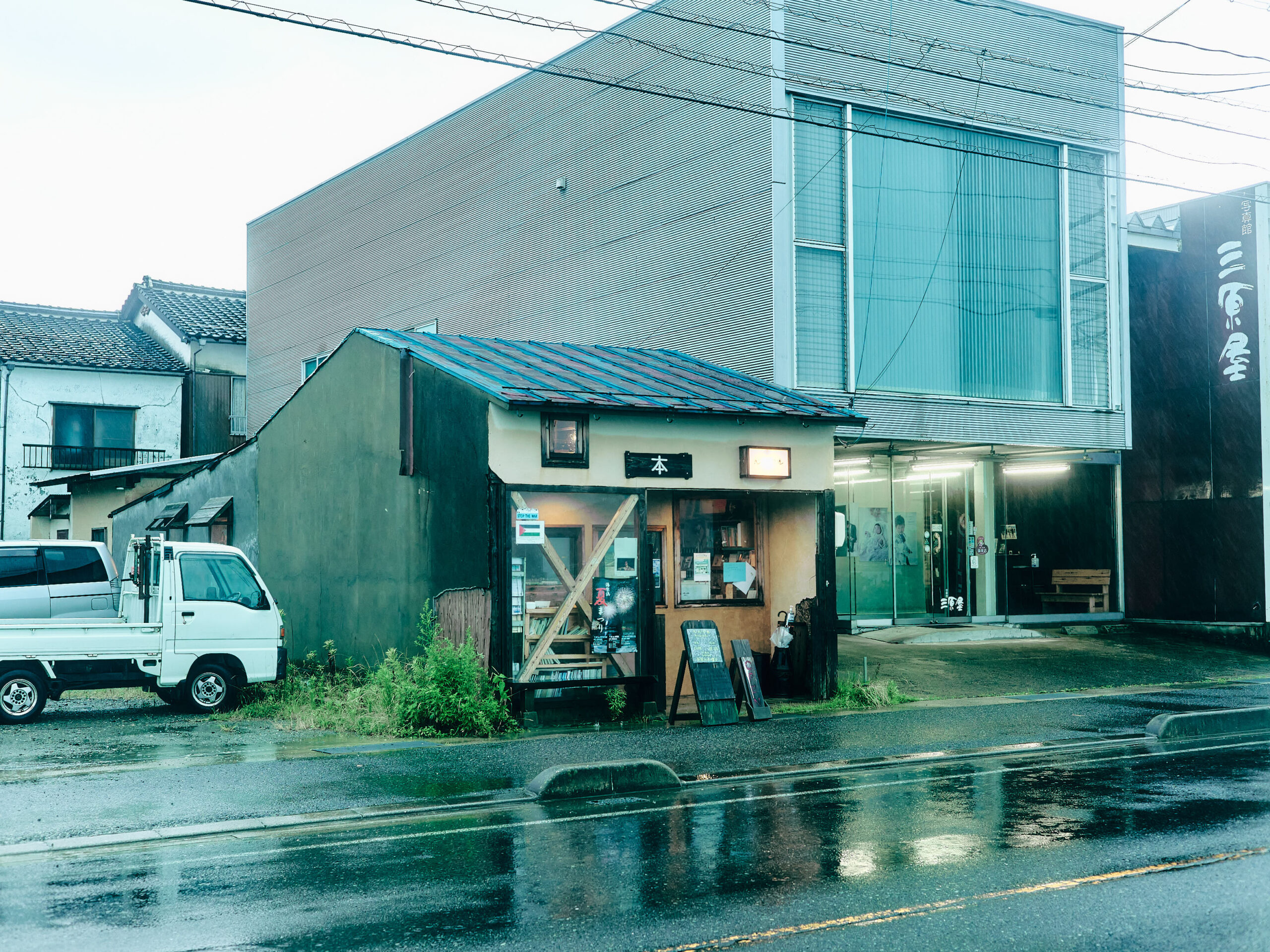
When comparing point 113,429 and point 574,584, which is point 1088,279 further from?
point 113,429

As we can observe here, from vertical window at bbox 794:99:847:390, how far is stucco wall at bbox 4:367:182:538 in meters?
24.4

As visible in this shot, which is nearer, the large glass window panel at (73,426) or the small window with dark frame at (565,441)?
the small window with dark frame at (565,441)

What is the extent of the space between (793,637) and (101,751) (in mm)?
9058

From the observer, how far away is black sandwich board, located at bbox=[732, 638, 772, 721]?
49.2 feet

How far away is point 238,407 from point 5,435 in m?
6.84

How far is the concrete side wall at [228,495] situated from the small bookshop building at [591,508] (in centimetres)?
306

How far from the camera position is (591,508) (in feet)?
49.8

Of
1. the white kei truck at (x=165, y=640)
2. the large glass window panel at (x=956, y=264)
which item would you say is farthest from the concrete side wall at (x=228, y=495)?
the large glass window panel at (x=956, y=264)

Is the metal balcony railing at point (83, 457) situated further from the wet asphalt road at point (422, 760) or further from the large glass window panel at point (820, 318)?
the large glass window panel at point (820, 318)

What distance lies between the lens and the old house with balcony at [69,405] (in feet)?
113

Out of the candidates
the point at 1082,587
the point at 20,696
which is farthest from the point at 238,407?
the point at 1082,587

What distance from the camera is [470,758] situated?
12188mm

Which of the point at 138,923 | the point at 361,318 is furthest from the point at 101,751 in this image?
the point at 361,318

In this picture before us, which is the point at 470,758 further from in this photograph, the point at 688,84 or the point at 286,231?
the point at 286,231
